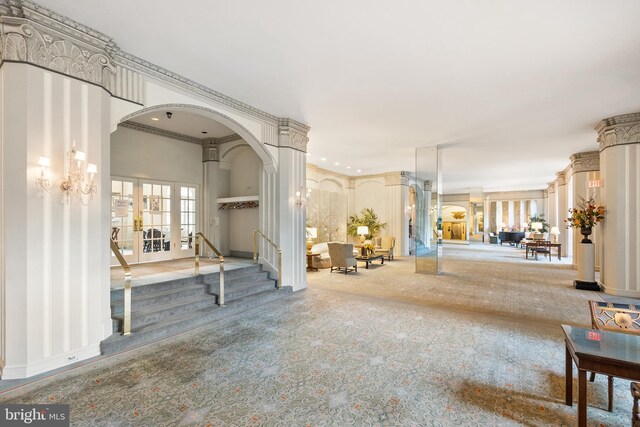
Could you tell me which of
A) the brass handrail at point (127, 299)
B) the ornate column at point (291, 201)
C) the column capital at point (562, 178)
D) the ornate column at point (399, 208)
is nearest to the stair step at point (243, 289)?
the ornate column at point (291, 201)

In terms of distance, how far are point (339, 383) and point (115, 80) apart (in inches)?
174

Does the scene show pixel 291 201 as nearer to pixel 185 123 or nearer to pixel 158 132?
pixel 185 123

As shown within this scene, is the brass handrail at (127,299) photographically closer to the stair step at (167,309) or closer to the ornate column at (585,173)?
the stair step at (167,309)

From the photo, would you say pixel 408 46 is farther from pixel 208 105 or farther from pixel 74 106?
A: pixel 74 106

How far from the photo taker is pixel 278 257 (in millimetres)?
6324

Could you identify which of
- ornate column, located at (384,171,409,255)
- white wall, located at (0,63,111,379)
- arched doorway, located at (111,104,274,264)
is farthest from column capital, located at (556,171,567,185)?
white wall, located at (0,63,111,379)

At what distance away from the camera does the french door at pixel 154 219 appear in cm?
666

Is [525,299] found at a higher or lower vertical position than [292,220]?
lower

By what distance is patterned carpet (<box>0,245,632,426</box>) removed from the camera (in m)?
2.43

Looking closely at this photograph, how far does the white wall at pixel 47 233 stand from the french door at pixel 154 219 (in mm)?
3163

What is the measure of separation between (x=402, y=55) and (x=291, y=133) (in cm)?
316

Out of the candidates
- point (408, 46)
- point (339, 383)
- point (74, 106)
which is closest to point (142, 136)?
point (74, 106)

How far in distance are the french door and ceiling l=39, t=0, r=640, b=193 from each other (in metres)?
3.57

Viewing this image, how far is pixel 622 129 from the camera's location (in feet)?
20.1
